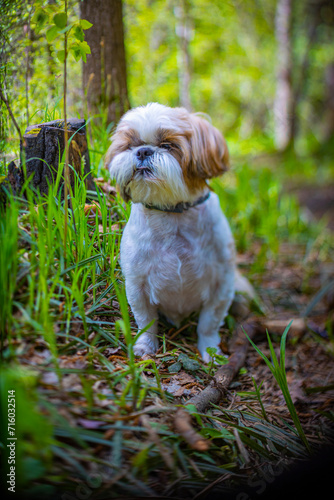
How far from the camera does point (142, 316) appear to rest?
6.34ft

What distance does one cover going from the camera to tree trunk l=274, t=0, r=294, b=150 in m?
7.62

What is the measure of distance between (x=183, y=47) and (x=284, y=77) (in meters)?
5.34

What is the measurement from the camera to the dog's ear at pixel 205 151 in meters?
1.96

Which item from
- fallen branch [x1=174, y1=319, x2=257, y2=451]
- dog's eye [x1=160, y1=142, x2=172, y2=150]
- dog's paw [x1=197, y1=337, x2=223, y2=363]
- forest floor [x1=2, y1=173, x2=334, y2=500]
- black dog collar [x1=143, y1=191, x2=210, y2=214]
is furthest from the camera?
dog's paw [x1=197, y1=337, x2=223, y2=363]

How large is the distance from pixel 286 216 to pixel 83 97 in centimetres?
322

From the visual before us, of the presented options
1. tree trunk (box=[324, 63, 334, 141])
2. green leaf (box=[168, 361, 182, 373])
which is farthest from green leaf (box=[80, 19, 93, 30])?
tree trunk (box=[324, 63, 334, 141])

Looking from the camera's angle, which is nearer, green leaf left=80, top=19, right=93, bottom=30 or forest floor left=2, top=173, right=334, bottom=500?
forest floor left=2, top=173, right=334, bottom=500

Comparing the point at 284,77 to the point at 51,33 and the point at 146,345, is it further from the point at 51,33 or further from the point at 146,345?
the point at 146,345

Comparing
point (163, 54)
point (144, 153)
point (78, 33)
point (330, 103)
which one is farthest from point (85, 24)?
point (330, 103)

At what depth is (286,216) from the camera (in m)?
4.66

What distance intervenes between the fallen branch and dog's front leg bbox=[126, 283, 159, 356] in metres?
0.30

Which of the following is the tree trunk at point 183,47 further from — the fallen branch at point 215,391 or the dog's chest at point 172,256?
the fallen branch at point 215,391

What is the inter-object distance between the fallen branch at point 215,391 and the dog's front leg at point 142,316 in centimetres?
30

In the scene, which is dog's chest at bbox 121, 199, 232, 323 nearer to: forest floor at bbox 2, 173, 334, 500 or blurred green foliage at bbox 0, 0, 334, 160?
forest floor at bbox 2, 173, 334, 500
